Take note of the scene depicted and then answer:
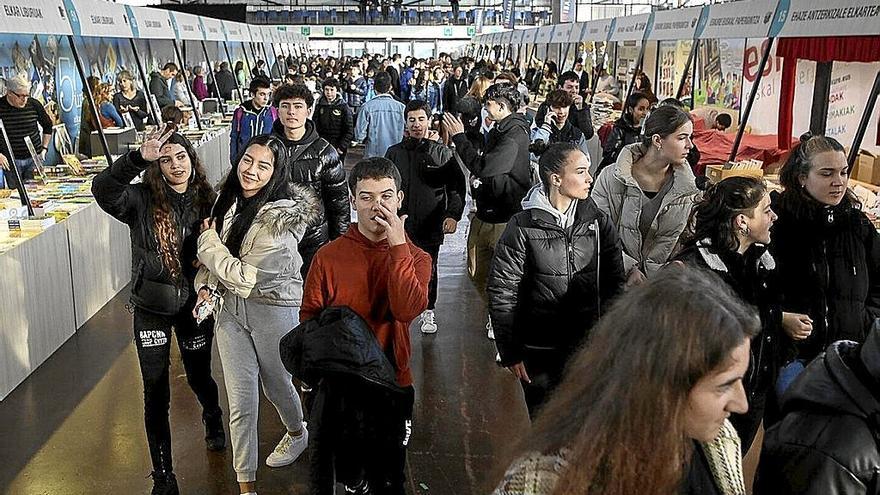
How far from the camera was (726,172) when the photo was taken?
728cm

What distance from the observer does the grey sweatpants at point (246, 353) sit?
3.44 meters

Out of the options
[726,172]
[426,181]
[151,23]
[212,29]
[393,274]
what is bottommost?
[726,172]

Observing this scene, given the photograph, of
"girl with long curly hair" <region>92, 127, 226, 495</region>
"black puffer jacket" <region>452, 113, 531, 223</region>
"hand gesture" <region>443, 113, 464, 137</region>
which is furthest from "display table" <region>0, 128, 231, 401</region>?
"black puffer jacket" <region>452, 113, 531, 223</region>

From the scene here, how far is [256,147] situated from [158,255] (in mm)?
589

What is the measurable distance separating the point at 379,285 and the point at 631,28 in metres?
8.02

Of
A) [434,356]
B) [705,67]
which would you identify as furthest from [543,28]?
[434,356]

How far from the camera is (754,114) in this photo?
453 inches

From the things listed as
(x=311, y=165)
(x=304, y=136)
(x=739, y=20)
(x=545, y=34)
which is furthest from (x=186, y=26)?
(x=311, y=165)

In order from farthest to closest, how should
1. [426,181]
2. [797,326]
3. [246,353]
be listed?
[426,181] → [246,353] → [797,326]

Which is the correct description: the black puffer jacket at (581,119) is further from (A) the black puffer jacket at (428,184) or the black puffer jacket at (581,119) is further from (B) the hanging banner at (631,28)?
(A) the black puffer jacket at (428,184)

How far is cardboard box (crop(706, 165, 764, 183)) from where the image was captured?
7.14 m

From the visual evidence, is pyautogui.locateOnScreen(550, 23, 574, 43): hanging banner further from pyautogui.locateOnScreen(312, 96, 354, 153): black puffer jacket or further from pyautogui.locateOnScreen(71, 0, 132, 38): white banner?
pyautogui.locateOnScreen(71, 0, 132, 38): white banner

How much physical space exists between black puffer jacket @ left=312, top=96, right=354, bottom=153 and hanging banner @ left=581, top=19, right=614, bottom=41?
13.4ft

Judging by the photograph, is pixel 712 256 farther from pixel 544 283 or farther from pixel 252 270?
pixel 252 270
